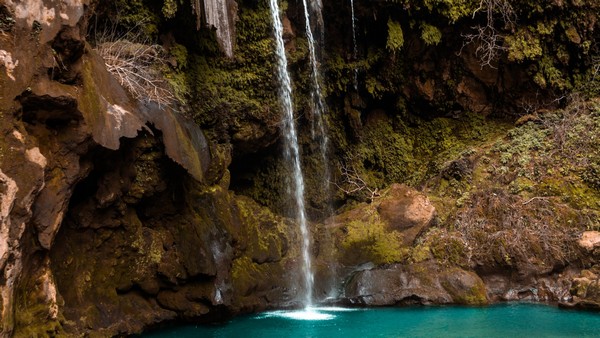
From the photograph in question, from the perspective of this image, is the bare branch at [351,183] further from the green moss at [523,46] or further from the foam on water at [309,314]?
the green moss at [523,46]

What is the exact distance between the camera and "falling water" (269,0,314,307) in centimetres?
1236

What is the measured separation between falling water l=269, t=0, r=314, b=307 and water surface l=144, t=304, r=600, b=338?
1.98 metres

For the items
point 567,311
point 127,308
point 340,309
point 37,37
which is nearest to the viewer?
point 37,37

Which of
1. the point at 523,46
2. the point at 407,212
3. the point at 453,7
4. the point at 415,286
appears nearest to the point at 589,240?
the point at 415,286

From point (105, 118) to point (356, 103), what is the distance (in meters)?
8.95

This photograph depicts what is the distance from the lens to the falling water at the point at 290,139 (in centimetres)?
1236

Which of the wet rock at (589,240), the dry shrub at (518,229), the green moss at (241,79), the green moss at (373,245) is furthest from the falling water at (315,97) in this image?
the wet rock at (589,240)

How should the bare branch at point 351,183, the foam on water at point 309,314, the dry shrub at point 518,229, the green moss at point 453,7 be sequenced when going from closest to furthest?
the foam on water at point 309,314
the dry shrub at point 518,229
the green moss at point 453,7
the bare branch at point 351,183

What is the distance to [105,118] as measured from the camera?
→ 7.36 m

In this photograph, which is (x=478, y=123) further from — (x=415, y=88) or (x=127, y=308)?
(x=127, y=308)

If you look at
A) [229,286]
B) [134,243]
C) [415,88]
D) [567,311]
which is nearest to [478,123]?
[415,88]

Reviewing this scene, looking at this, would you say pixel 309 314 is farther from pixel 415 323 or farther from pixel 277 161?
pixel 277 161

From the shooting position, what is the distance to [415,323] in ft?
29.9

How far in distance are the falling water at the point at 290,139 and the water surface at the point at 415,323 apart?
198 centimetres
